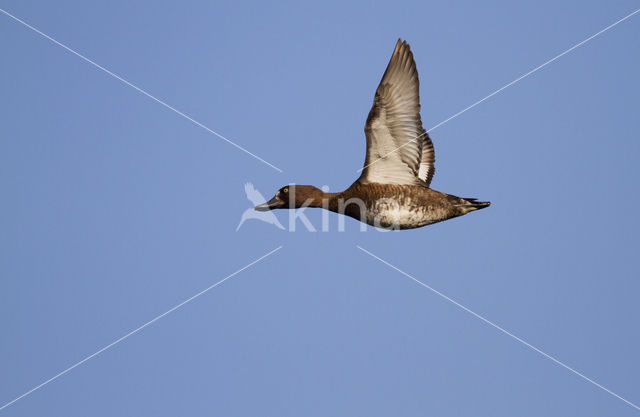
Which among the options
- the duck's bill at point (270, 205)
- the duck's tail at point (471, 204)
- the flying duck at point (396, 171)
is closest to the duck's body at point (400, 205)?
the flying duck at point (396, 171)

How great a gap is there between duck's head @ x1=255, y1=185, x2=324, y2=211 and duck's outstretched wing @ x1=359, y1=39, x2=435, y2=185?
96 cm

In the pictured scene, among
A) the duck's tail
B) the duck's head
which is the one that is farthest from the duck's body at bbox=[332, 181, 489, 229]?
the duck's head

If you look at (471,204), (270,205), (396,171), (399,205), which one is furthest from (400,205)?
(270,205)

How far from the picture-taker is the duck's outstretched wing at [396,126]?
12.6 m

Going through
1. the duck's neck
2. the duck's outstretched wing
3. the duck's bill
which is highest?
the duck's outstretched wing

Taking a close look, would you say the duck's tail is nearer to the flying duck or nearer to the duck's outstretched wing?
the flying duck

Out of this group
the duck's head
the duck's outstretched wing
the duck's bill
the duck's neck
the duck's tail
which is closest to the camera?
the duck's outstretched wing

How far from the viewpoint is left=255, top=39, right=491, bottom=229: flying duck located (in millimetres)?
12562

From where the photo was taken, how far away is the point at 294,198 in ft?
45.3

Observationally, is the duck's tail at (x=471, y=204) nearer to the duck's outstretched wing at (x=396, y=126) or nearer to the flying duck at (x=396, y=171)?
the flying duck at (x=396, y=171)

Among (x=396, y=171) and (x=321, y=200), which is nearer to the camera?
(x=396, y=171)

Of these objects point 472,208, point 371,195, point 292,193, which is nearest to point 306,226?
point 292,193

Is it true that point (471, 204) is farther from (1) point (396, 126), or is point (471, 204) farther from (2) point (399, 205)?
(1) point (396, 126)

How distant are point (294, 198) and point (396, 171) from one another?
68.5 inches
